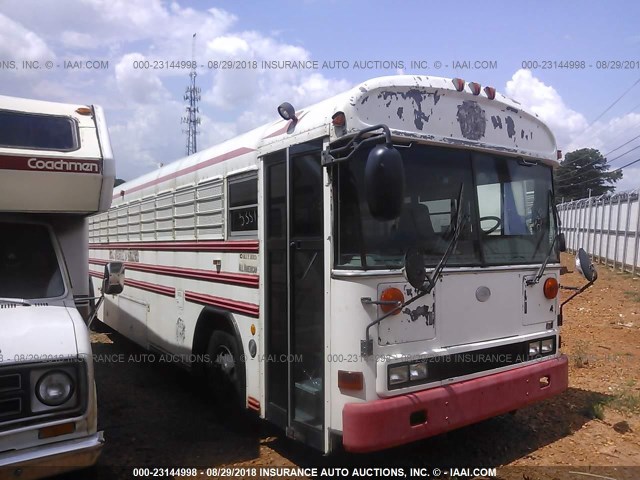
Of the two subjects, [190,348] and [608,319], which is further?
[608,319]

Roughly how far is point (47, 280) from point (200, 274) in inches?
67.8

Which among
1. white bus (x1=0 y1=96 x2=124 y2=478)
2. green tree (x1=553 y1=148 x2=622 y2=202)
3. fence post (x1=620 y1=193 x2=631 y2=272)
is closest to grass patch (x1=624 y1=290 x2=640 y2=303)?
fence post (x1=620 y1=193 x2=631 y2=272)

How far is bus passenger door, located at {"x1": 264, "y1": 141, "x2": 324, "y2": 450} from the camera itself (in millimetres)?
4062

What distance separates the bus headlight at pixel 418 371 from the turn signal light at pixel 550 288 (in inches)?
61.5

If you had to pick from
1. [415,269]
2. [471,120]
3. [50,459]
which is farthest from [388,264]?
[50,459]

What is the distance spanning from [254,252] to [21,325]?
74.4 inches

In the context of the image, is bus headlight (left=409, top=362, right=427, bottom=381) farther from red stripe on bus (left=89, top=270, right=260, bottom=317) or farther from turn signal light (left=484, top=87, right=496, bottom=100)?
turn signal light (left=484, top=87, right=496, bottom=100)

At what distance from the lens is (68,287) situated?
440cm

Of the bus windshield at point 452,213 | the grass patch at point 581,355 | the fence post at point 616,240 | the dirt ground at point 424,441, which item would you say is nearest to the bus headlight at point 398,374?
the bus windshield at point 452,213

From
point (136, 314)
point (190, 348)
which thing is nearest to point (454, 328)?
point (190, 348)

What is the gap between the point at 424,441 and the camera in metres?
4.97

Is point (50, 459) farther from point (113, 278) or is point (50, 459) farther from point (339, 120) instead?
point (339, 120)

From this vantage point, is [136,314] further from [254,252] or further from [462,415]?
[462,415]

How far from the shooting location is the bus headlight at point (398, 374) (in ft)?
12.5
